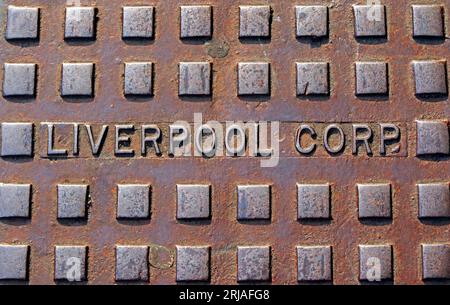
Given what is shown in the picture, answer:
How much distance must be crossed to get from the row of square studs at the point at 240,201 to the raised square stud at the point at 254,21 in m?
0.85

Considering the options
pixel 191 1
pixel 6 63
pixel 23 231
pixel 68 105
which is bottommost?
pixel 23 231

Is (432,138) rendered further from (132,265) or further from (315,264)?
(132,265)

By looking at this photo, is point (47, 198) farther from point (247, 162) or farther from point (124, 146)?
point (247, 162)

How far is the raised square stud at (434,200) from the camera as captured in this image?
10.3 feet

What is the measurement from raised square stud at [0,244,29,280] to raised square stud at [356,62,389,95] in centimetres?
200

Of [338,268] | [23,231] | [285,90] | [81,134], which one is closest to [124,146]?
[81,134]

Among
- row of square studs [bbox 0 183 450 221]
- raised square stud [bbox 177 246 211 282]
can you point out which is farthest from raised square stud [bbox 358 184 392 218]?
raised square stud [bbox 177 246 211 282]

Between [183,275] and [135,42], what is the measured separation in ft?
4.28

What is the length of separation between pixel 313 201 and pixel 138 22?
138 cm

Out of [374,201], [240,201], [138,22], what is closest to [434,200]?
[374,201]

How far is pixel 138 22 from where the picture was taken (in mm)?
3277

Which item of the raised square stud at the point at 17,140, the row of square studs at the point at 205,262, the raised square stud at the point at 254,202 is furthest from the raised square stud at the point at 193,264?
the raised square stud at the point at 17,140

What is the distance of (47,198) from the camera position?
320 centimetres

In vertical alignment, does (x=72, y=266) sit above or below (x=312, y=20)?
below
